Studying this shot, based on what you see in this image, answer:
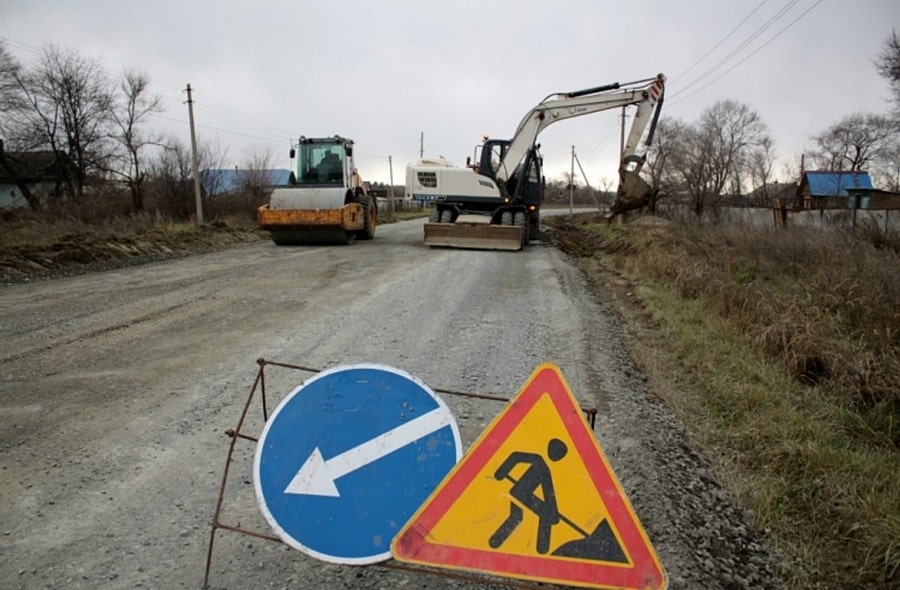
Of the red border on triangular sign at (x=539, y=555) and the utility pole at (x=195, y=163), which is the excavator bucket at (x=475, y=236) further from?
the red border on triangular sign at (x=539, y=555)

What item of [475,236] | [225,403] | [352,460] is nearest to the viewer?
[352,460]

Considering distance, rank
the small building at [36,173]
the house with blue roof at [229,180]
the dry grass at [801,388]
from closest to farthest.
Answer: the dry grass at [801,388], the house with blue roof at [229,180], the small building at [36,173]

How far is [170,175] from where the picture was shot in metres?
25.0

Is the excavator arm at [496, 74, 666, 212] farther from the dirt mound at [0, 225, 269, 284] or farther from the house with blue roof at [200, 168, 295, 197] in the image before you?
the house with blue roof at [200, 168, 295, 197]

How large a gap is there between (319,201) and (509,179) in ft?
18.7

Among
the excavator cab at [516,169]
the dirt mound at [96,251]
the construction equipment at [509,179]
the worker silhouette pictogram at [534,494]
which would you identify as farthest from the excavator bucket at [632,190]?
the worker silhouette pictogram at [534,494]

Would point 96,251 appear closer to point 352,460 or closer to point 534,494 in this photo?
point 352,460

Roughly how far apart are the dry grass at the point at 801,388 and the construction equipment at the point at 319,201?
8989 mm

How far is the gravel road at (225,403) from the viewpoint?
2.50 meters

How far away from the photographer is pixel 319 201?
15320mm

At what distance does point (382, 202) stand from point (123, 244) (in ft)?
120

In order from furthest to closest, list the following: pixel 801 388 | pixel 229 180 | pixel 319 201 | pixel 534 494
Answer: pixel 229 180
pixel 319 201
pixel 801 388
pixel 534 494

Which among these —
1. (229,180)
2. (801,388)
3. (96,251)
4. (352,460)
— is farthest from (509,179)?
(229,180)

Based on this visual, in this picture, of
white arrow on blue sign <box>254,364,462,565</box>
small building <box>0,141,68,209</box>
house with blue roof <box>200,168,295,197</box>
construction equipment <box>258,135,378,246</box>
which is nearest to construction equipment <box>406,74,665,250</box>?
construction equipment <box>258,135,378,246</box>
